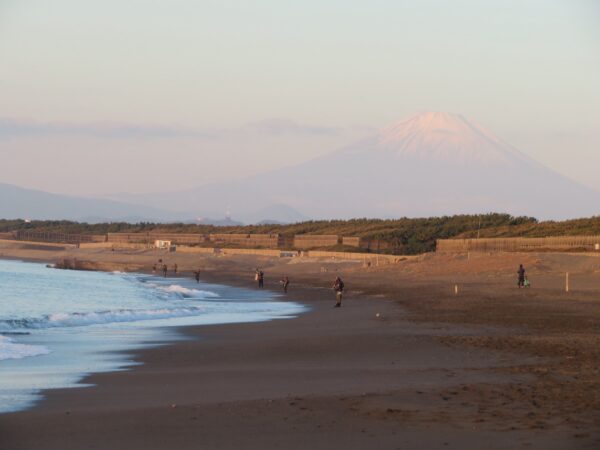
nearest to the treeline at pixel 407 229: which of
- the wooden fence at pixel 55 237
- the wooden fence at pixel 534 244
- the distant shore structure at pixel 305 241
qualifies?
the distant shore structure at pixel 305 241

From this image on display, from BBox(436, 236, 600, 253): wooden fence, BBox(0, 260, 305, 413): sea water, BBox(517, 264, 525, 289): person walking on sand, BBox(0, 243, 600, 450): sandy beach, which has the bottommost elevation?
BBox(0, 260, 305, 413): sea water

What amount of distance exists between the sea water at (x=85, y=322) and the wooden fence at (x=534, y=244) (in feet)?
74.8

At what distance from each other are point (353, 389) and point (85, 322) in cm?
1585

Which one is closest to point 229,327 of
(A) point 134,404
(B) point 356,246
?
(A) point 134,404

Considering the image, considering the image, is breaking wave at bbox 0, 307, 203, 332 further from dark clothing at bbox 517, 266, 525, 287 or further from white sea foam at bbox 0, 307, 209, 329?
dark clothing at bbox 517, 266, 525, 287

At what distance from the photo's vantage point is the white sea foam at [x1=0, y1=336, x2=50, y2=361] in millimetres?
17219

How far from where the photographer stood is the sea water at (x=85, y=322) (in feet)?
48.2

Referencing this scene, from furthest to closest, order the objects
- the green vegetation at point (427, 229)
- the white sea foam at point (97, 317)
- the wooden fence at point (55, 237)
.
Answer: the wooden fence at point (55, 237)
the green vegetation at point (427, 229)
the white sea foam at point (97, 317)

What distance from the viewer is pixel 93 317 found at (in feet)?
91.5

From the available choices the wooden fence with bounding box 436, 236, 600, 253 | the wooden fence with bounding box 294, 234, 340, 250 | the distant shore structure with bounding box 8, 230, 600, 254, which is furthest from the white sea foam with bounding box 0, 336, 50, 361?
the wooden fence with bounding box 294, 234, 340, 250

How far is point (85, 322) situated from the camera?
2666 cm

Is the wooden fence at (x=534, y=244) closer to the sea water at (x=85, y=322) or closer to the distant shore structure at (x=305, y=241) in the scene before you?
the distant shore structure at (x=305, y=241)

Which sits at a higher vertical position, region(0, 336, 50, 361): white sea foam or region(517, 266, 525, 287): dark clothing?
region(517, 266, 525, 287): dark clothing

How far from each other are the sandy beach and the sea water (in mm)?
711
